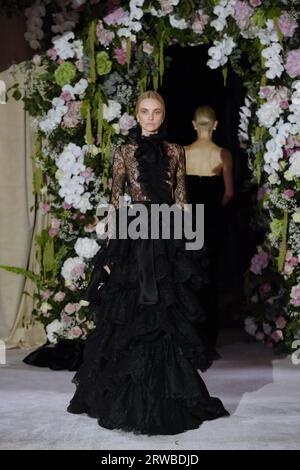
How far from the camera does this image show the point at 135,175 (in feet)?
15.6

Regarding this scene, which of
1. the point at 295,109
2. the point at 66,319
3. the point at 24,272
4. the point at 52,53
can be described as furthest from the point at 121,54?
the point at 66,319

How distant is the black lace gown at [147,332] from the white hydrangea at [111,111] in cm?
209

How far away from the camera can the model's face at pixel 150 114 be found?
4.64m

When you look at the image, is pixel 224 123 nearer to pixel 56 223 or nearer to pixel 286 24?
pixel 286 24

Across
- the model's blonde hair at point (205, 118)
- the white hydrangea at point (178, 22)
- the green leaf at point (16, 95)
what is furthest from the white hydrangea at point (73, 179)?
the white hydrangea at point (178, 22)

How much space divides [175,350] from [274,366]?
2009mm

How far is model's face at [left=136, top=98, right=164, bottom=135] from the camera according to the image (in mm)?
4645

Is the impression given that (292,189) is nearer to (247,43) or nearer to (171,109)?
(247,43)

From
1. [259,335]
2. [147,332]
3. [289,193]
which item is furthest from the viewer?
[259,335]

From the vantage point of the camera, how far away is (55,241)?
703 centimetres

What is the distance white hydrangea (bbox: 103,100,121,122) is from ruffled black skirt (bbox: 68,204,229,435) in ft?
7.58

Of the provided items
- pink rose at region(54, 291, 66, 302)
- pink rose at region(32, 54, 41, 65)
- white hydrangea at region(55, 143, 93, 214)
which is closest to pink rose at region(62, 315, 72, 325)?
pink rose at region(54, 291, 66, 302)

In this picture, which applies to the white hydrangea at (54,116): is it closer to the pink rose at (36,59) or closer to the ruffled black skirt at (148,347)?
the pink rose at (36,59)

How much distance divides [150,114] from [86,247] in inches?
91.7
